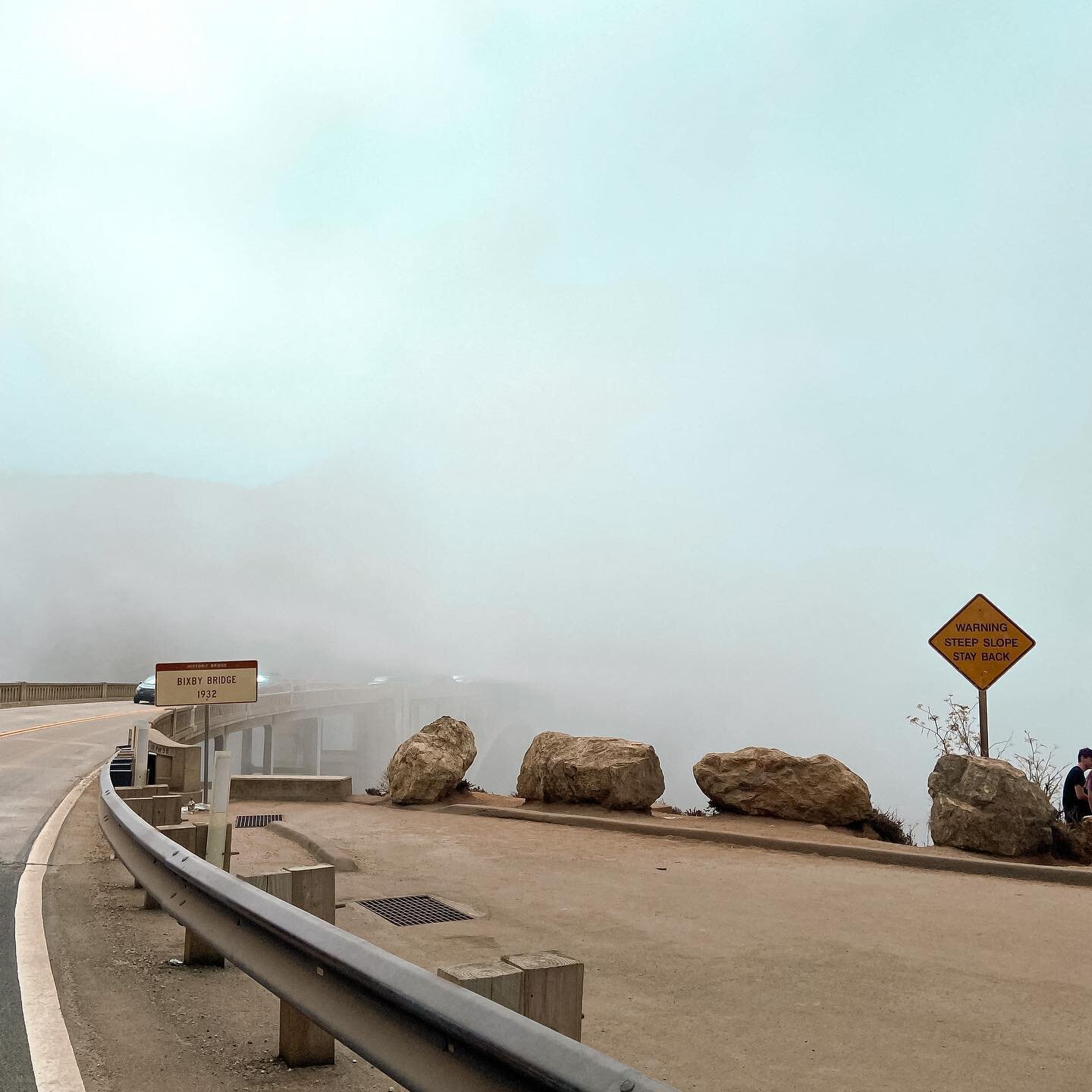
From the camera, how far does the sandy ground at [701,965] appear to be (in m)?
4.53

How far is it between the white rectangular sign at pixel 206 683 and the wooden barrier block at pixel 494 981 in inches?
440

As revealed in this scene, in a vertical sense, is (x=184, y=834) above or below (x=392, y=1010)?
below

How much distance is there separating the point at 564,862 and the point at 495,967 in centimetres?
868

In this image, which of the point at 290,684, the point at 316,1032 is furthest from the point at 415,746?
the point at 290,684

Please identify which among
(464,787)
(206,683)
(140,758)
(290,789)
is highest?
(206,683)

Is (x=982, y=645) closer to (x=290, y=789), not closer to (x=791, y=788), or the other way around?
(x=791, y=788)

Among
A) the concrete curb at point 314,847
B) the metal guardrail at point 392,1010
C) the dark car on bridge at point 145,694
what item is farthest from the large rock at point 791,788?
the dark car on bridge at point 145,694

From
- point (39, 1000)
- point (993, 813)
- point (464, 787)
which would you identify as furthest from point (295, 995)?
point (464, 787)

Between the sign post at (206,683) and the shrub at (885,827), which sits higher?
the sign post at (206,683)

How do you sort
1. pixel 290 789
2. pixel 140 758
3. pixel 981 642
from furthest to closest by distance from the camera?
pixel 290 789 < pixel 981 642 < pixel 140 758

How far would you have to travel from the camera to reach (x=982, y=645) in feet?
44.8

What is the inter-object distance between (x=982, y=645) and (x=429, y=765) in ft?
29.9

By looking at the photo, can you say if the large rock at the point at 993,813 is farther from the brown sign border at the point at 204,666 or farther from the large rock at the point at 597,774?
the brown sign border at the point at 204,666

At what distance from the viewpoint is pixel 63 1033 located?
4395 mm
